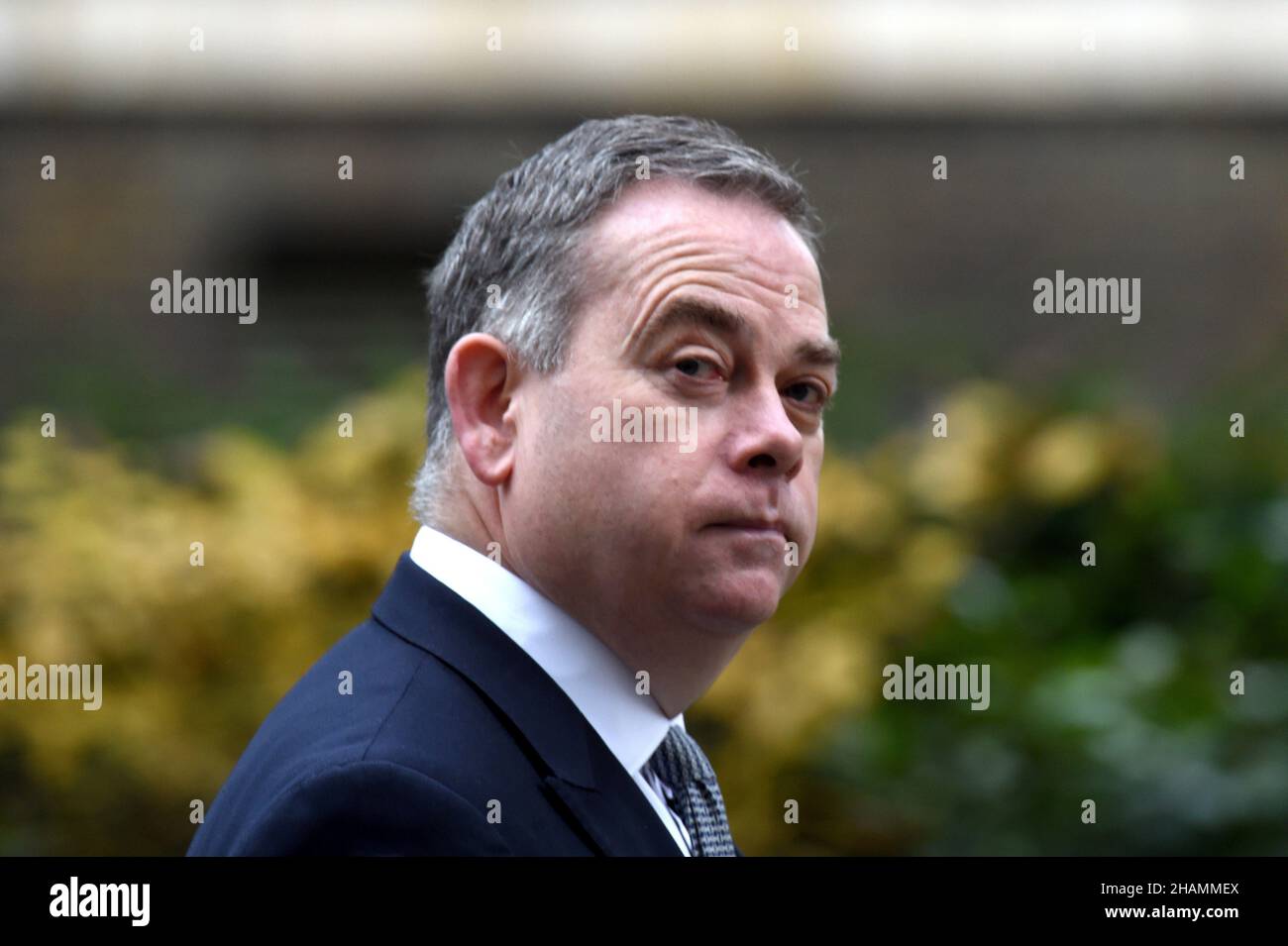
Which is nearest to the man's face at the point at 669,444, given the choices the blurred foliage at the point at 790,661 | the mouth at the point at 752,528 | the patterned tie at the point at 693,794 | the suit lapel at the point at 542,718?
the mouth at the point at 752,528

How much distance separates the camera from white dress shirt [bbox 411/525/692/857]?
7.31 feet

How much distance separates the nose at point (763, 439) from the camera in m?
2.23

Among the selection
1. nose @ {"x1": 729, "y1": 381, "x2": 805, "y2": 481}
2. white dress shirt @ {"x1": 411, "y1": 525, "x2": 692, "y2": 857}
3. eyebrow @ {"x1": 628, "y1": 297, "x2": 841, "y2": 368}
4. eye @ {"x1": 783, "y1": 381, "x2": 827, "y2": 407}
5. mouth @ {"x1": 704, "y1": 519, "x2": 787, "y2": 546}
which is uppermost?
eyebrow @ {"x1": 628, "y1": 297, "x2": 841, "y2": 368}

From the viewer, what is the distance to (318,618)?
170 inches

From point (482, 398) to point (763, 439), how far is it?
43cm

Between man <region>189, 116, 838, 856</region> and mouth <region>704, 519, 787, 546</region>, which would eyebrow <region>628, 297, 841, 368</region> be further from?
mouth <region>704, 519, 787, 546</region>

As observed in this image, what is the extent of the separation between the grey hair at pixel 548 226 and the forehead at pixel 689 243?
0.07 feet

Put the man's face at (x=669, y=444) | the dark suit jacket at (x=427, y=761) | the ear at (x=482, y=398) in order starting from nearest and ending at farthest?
the dark suit jacket at (x=427, y=761), the man's face at (x=669, y=444), the ear at (x=482, y=398)

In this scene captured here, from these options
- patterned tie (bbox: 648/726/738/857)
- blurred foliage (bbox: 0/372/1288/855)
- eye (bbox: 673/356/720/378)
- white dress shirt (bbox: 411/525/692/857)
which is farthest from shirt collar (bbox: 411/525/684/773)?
blurred foliage (bbox: 0/372/1288/855)

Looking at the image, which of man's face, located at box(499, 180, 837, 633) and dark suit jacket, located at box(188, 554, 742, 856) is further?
man's face, located at box(499, 180, 837, 633)

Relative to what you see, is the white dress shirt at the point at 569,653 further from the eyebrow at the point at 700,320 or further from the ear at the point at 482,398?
the eyebrow at the point at 700,320

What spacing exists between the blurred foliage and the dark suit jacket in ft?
6.56

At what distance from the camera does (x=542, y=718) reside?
7.04 ft
